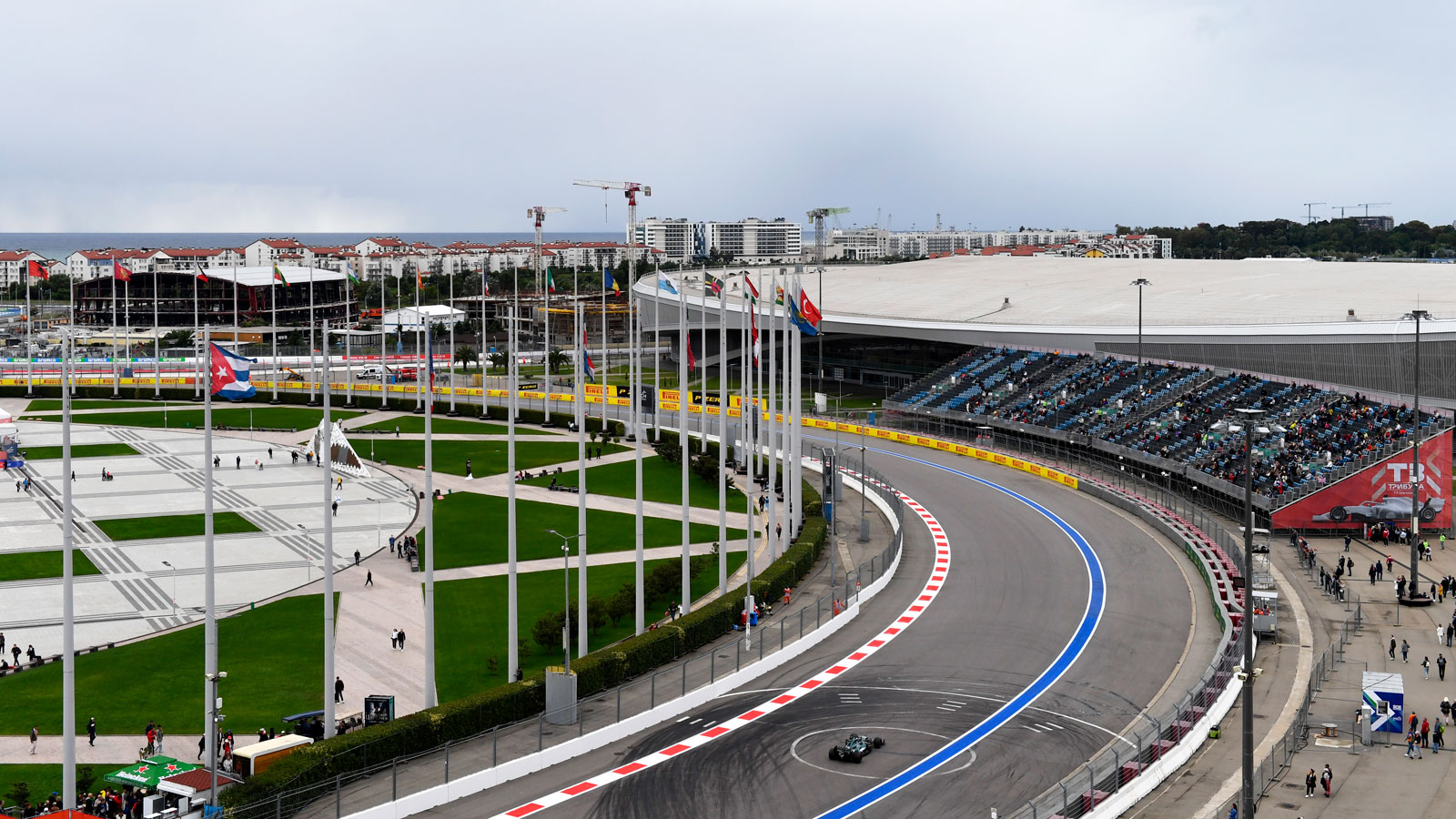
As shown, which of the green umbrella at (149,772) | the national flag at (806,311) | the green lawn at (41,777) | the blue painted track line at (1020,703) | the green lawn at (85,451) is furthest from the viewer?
the green lawn at (85,451)

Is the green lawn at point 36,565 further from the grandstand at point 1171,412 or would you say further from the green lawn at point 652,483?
the grandstand at point 1171,412

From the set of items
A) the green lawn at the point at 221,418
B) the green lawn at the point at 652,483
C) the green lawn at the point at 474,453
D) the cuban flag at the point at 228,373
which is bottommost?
the green lawn at the point at 652,483

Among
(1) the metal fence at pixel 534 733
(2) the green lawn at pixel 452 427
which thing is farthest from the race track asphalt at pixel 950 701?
(2) the green lawn at pixel 452 427

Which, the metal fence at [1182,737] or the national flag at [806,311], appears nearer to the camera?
the metal fence at [1182,737]

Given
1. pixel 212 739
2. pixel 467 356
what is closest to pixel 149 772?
pixel 212 739

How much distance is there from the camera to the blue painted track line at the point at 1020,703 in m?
33.8

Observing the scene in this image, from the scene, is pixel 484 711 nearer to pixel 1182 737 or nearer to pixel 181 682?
pixel 181 682

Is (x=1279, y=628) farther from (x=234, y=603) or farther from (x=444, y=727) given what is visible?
(x=234, y=603)

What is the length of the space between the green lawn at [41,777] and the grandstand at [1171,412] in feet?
165

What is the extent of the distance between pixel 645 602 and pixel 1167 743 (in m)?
21.8

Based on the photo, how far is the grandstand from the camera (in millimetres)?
67125

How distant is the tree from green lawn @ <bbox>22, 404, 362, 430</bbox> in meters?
32.3

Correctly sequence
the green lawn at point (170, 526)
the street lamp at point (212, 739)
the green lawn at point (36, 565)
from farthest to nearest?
1. the green lawn at point (170, 526)
2. the green lawn at point (36, 565)
3. the street lamp at point (212, 739)

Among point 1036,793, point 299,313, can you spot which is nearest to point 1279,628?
point 1036,793
